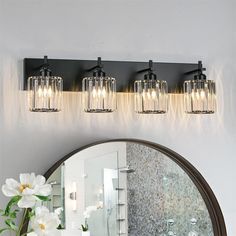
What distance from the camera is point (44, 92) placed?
6.03 feet

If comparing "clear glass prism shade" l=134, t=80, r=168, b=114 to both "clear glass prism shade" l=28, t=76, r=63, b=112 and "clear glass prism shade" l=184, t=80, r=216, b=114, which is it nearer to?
"clear glass prism shade" l=184, t=80, r=216, b=114

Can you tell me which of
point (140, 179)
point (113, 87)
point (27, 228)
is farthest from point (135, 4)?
point (27, 228)

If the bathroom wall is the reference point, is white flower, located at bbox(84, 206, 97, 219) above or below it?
below

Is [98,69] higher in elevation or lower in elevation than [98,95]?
higher

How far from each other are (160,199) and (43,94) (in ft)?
1.99

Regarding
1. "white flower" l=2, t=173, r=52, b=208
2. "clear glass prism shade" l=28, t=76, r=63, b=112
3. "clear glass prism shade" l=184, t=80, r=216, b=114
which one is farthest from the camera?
"clear glass prism shade" l=184, t=80, r=216, b=114

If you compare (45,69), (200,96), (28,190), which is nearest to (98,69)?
(45,69)

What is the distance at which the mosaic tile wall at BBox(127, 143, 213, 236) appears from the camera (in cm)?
193

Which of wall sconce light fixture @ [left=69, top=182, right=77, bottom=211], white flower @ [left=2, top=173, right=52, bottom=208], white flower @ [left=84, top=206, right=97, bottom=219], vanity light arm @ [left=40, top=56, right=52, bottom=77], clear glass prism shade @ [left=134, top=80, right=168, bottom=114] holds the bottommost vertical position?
white flower @ [left=84, top=206, right=97, bottom=219]

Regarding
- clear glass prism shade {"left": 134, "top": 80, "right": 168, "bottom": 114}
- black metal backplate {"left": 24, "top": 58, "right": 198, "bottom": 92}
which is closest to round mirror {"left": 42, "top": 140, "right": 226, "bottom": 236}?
clear glass prism shade {"left": 134, "top": 80, "right": 168, "bottom": 114}

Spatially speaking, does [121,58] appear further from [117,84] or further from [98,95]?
[98,95]

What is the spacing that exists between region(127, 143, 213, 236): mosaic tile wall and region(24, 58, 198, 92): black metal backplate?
268 mm

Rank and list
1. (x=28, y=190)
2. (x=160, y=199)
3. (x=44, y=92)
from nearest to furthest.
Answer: (x=28, y=190) < (x=44, y=92) < (x=160, y=199)

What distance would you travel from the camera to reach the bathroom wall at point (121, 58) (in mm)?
1893
